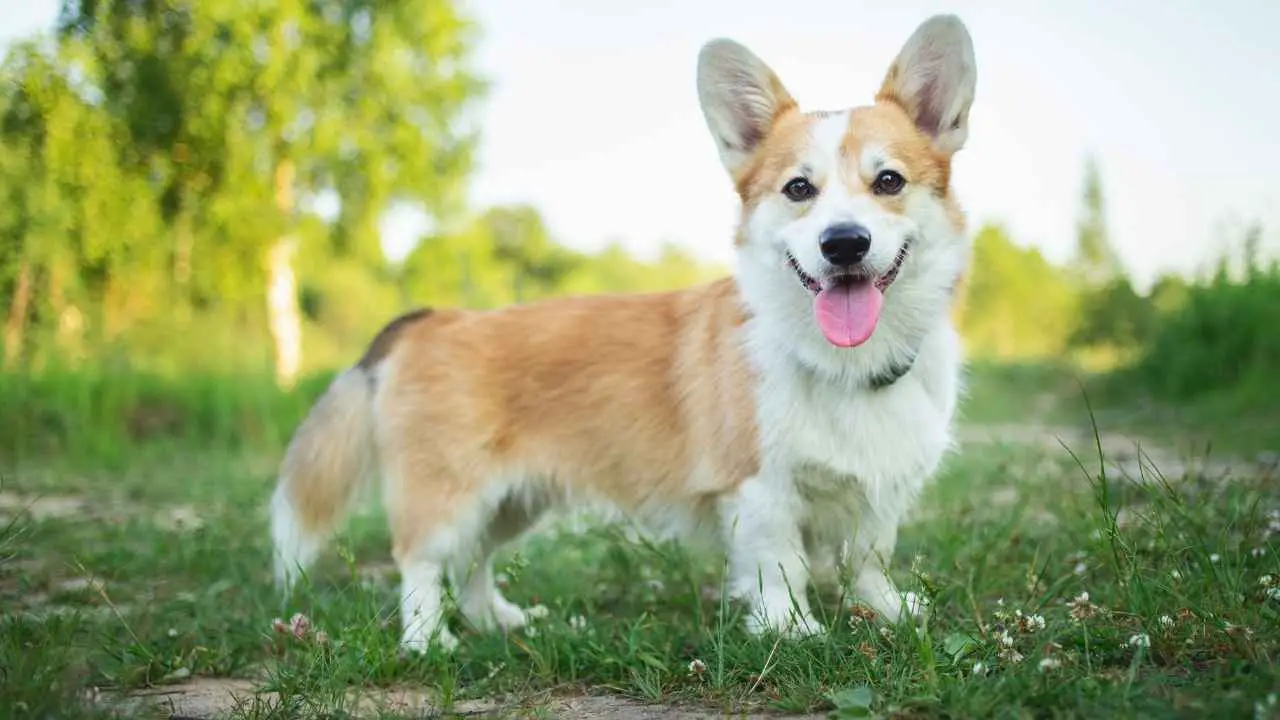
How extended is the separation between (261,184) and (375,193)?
204 centimetres

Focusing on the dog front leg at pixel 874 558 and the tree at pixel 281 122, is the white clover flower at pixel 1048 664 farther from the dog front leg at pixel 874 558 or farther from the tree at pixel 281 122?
the tree at pixel 281 122

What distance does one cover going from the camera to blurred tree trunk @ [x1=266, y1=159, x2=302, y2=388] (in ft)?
59.2

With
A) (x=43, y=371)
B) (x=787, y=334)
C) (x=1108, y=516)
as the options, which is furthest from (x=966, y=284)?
(x=43, y=371)

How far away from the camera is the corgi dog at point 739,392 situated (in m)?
2.67

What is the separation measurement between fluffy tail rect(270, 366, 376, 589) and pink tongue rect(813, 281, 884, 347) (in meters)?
1.70

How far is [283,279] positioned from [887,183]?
1755cm

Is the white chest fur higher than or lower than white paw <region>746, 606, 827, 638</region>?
higher

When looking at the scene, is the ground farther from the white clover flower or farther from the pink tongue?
the pink tongue

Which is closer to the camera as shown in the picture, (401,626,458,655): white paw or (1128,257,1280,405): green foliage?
(401,626,458,655): white paw

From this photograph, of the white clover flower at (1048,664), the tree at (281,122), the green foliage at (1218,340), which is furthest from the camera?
the tree at (281,122)

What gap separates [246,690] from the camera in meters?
2.18

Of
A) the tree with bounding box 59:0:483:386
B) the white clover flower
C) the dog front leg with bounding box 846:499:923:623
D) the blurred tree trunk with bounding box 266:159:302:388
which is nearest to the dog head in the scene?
the dog front leg with bounding box 846:499:923:623

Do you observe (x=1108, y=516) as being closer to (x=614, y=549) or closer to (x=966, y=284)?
(x=966, y=284)

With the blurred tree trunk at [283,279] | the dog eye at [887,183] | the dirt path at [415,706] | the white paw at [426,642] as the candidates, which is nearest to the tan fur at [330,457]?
the white paw at [426,642]
